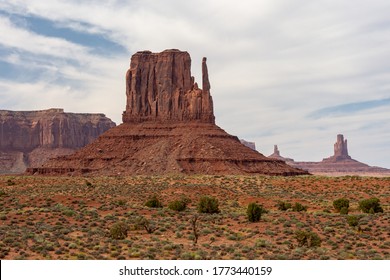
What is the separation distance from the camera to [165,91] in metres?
145

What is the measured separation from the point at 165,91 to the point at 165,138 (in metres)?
22.3

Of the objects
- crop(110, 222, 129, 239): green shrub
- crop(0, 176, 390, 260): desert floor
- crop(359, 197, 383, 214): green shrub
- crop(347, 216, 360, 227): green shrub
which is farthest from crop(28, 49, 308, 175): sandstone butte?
crop(110, 222, 129, 239): green shrub

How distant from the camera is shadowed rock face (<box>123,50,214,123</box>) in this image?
5379 inches

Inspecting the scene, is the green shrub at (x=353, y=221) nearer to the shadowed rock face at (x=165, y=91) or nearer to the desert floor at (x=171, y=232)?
the desert floor at (x=171, y=232)

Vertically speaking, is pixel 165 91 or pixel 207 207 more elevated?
pixel 165 91

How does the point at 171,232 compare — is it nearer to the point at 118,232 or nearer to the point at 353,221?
the point at 118,232

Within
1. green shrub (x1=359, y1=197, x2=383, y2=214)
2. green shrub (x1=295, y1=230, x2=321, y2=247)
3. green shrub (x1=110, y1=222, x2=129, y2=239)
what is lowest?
green shrub (x1=295, y1=230, x2=321, y2=247)

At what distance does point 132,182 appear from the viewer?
86.4 m

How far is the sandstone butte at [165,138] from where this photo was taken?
11331 centimetres

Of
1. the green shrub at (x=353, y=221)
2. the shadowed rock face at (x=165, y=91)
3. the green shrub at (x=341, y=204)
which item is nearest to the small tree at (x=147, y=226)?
the green shrub at (x=353, y=221)

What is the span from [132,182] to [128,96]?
6706cm

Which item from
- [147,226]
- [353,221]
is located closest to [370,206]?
[353,221]

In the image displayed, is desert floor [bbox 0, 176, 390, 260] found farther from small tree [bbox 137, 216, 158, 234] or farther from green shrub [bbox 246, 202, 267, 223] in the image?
green shrub [bbox 246, 202, 267, 223]

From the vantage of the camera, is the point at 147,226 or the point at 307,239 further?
the point at 147,226
